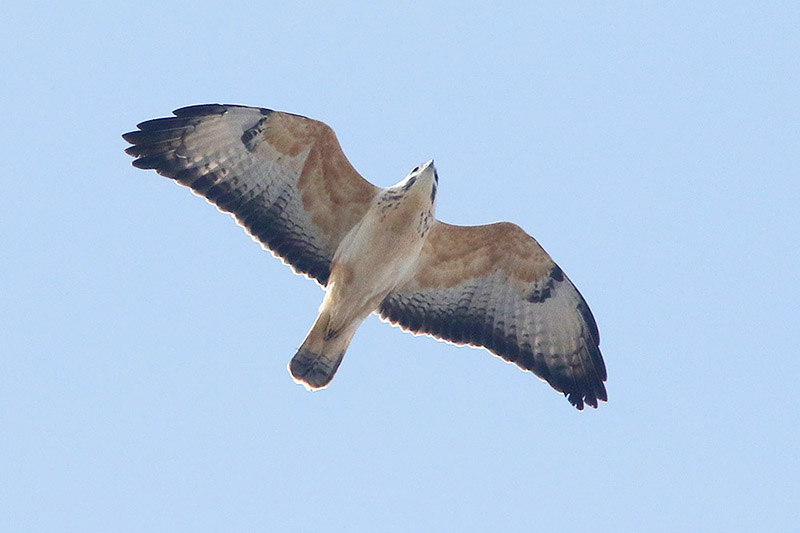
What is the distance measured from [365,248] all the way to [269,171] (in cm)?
123

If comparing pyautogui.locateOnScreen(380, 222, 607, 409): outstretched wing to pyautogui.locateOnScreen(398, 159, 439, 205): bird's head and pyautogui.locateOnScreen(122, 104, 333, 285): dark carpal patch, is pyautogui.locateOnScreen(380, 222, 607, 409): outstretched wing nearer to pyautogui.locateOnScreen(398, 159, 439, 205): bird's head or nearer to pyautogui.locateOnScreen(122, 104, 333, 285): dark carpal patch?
pyautogui.locateOnScreen(122, 104, 333, 285): dark carpal patch

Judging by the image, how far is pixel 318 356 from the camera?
1221 centimetres

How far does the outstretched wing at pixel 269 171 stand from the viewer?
12008 mm

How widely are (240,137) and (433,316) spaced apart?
2.74 metres

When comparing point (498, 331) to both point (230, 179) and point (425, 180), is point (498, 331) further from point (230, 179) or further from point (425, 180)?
point (230, 179)

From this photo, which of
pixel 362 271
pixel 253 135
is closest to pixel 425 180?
pixel 362 271

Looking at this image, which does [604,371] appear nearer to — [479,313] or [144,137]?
[479,313]

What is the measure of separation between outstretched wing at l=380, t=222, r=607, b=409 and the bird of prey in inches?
0.4

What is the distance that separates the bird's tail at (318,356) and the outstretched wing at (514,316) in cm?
98

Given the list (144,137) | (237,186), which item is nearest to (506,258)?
(237,186)

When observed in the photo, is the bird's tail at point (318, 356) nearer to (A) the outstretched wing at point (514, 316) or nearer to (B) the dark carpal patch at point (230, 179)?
(B) the dark carpal patch at point (230, 179)

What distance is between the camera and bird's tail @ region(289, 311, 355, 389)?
12156 millimetres

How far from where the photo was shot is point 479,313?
42.9 feet

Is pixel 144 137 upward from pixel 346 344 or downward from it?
upward
